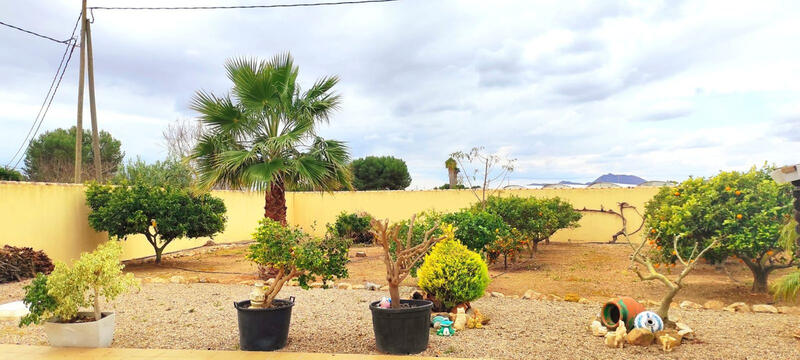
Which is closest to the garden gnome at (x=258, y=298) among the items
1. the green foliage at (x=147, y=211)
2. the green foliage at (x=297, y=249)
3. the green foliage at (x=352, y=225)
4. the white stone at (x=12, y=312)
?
the green foliage at (x=297, y=249)

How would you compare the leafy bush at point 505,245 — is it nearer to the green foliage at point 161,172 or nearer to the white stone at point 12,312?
the white stone at point 12,312

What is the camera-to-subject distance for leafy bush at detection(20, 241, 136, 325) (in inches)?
201

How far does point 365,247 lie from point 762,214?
11.6m

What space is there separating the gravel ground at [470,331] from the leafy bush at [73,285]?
2.17ft

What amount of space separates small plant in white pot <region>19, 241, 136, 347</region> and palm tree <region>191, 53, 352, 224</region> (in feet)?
14.8

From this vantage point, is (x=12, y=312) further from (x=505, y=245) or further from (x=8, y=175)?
(x=8, y=175)

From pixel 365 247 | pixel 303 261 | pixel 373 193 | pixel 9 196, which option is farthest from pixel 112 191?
pixel 373 193

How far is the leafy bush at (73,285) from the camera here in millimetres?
5094

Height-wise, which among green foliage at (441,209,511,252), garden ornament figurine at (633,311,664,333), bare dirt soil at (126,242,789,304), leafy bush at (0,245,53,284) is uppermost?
green foliage at (441,209,511,252)

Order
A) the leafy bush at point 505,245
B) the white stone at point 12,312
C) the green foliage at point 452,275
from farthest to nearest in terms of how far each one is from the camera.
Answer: the leafy bush at point 505,245
the white stone at point 12,312
the green foliage at point 452,275

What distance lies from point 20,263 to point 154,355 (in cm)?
709

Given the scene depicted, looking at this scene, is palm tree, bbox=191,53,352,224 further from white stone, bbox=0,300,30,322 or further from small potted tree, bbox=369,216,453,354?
small potted tree, bbox=369,216,453,354

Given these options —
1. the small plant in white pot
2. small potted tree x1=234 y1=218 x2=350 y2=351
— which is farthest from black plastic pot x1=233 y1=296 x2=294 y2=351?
the small plant in white pot

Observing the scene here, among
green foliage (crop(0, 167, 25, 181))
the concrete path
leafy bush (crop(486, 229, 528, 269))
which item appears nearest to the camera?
the concrete path
